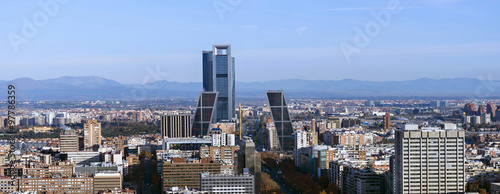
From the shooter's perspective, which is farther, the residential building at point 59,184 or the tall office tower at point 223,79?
the tall office tower at point 223,79

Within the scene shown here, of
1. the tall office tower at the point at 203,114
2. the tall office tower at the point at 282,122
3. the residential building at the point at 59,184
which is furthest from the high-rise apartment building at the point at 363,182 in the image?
the tall office tower at the point at 203,114

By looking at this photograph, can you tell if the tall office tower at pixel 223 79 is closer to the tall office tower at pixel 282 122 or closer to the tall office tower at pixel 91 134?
the tall office tower at pixel 282 122

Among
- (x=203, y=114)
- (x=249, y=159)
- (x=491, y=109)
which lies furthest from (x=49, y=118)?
(x=249, y=159)

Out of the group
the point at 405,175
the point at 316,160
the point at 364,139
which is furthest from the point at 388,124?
the point at 405,175

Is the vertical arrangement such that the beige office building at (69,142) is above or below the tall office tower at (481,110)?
below

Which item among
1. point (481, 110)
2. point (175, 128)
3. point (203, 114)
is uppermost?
point (481, 110)

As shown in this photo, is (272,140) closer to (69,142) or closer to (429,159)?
(69,142)

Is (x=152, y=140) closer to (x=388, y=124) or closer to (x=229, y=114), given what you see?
(x=388, y=124)
